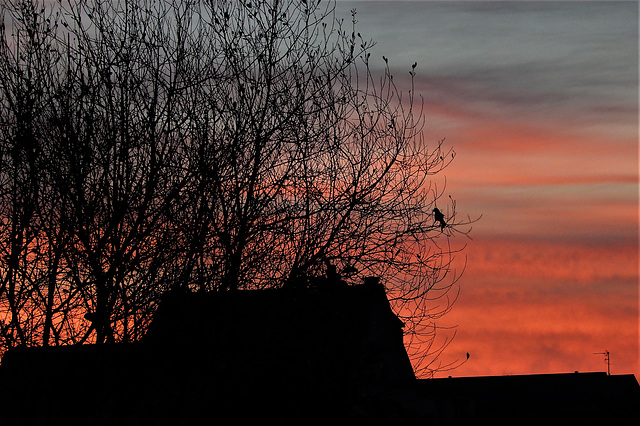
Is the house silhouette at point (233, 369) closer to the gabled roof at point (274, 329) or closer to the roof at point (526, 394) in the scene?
the gabled roof at point (274, 329)

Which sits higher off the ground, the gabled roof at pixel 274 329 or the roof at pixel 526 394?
the roof at pixel 526 394

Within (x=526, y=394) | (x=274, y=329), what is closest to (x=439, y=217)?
(x=274, y=329)

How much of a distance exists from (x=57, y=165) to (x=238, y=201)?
2.43m

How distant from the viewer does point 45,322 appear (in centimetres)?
954

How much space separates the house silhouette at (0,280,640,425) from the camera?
822 cm

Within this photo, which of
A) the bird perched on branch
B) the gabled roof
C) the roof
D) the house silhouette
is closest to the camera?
the house silhouette

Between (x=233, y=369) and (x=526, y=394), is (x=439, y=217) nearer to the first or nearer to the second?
(x=233, y=369)

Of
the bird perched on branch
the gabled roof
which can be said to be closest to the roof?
the bird perched on branch

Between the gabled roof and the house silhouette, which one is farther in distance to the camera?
the gabled roof

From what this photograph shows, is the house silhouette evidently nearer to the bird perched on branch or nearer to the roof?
A: the bird perched on branch

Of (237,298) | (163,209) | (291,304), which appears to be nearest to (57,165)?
(163,209)

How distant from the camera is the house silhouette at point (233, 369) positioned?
8219mm

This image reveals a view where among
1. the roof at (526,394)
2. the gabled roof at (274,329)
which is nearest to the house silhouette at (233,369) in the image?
the gabled roof at (274,329)

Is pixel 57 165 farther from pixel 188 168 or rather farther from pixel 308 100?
pixel 308 100
